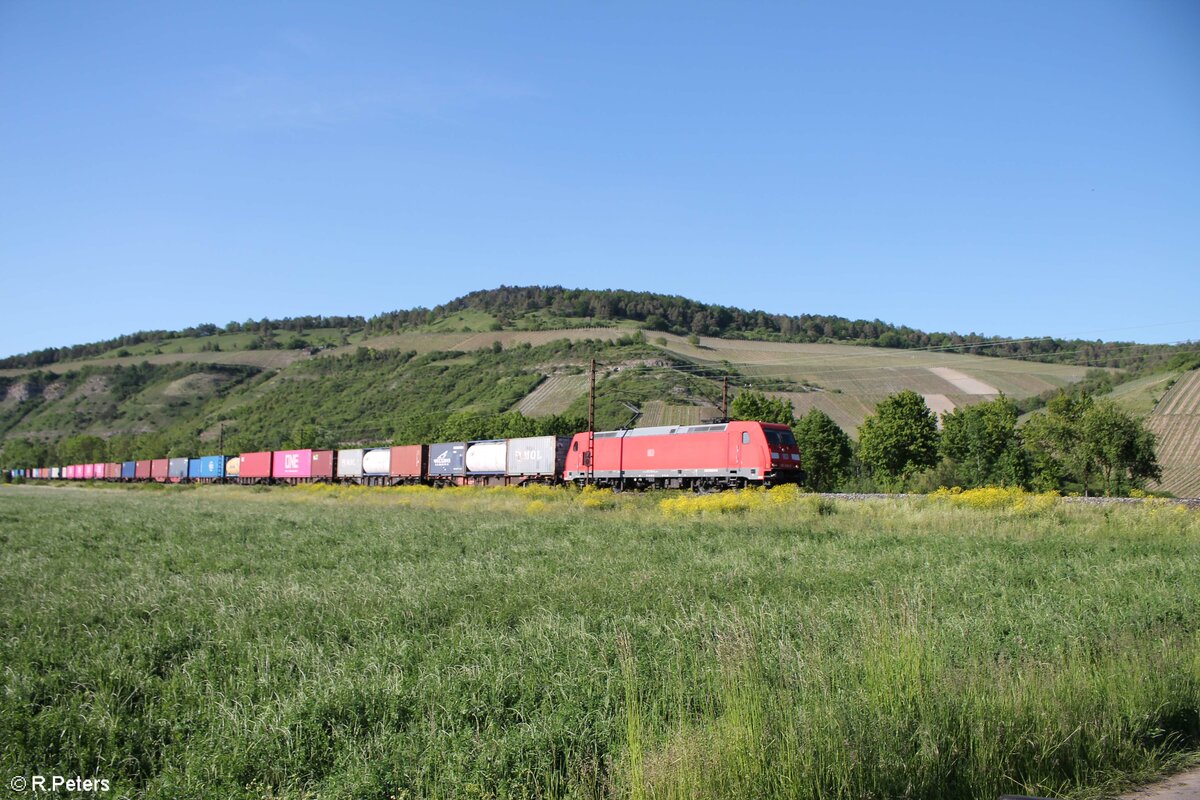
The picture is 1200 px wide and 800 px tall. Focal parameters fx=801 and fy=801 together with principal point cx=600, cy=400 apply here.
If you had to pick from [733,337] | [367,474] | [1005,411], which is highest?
[733,337]

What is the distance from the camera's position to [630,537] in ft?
67.6

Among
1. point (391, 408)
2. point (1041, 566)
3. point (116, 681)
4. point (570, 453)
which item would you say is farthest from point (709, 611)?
point (391, 408)

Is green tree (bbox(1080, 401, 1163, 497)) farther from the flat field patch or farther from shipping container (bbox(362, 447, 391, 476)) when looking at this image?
the flat field patch

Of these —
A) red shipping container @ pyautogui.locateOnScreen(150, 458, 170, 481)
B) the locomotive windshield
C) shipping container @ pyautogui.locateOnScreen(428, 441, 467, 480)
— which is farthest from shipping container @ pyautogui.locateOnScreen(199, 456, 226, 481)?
the locomotive windshield

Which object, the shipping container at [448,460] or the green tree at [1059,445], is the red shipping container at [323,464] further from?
the green tree at [1059,445]

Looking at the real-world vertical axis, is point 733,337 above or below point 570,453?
above

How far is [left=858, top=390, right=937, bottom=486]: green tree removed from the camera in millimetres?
65688

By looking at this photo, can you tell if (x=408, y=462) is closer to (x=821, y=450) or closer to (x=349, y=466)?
(x=349, y=466)

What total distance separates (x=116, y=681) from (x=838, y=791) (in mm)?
6883

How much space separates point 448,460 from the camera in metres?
58.8

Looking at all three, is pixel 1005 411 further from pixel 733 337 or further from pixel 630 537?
pixel 733 337

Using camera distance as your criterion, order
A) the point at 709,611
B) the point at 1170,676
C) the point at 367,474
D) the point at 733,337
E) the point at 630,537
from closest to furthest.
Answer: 1. the point at 1170,676
2. the point at 709,611
3. the point at 630,537
4. the point at 367,474
5. the point at 733,337

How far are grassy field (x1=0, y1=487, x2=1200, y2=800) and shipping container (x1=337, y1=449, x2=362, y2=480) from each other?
53.1m

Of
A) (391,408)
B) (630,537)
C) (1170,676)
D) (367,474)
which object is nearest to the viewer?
(1170,676)
